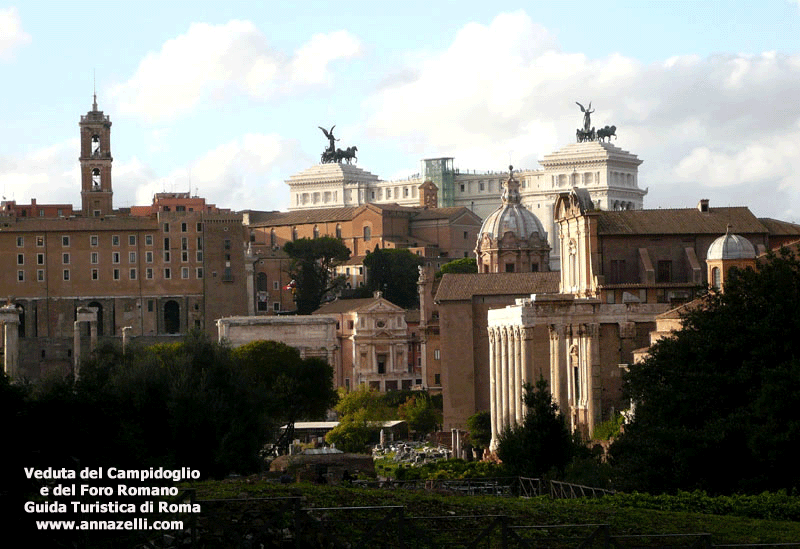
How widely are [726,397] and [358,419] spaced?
48.5 meters

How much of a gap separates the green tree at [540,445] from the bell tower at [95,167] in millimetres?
85962

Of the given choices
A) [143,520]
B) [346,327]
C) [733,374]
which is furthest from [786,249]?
[346,327]

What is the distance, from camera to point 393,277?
411 feet

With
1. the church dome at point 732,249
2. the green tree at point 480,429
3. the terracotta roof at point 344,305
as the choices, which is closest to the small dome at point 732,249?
the church dome at point 732,249

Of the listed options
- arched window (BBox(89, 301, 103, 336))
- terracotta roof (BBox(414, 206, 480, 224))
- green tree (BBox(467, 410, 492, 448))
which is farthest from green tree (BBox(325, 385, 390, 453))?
terracotta roof (BBox(414, 206, 480, 224))

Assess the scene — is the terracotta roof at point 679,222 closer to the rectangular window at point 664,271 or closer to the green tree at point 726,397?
the rectangular window at point 664,271

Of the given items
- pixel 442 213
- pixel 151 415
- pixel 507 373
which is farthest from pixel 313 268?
pixel 151 415

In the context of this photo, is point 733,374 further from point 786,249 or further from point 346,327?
point 346,327

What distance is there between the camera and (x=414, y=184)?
172m

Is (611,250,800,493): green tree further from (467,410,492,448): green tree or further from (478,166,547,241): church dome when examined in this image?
(478,166,547,241): church dome

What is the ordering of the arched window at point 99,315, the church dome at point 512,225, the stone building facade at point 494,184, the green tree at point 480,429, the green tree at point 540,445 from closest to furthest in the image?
1. the green tree at point 540,445
2. the green tree at point 480,429
3. the church dome at point 512,225
4. the arched window at point 99,315
5. the stone building facade at point 494,184

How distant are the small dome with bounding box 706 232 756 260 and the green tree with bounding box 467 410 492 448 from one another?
709 inches

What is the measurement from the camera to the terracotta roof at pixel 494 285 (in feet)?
268

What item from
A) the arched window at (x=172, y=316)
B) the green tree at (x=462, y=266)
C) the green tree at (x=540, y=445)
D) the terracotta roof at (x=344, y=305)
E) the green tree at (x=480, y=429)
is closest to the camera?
the green tree at (x=540, y=445)
